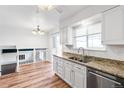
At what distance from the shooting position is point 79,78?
2.96m

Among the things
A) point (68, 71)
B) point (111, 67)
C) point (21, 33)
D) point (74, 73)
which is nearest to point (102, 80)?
point (111, 67)

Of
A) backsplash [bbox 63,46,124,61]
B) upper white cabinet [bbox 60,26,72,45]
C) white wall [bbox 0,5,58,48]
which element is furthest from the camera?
white wall [bbox 0,5,58,48]

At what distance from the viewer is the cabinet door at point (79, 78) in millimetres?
2766

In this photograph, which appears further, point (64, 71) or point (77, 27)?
point (77, 27)

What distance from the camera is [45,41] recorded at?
8516 millimetres

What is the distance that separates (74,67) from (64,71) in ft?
2.81

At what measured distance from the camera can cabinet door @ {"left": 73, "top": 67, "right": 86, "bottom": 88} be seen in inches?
109

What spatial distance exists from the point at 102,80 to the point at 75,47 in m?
2.58

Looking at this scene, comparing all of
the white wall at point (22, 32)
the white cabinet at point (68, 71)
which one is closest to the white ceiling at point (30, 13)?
the white wall at point (22, 32)

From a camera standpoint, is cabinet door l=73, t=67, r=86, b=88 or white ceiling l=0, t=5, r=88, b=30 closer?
cabinet door l=73, t=67, r=86, b=88

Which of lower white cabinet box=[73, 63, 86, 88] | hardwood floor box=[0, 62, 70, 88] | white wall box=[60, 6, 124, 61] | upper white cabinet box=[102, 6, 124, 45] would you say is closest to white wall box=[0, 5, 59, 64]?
hardwood floor box=[0, 62, 70, 88]

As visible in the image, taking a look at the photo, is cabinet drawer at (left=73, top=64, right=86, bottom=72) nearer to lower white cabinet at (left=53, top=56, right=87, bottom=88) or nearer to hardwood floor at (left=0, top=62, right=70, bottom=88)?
lower white cabinet at (left=53, top=56, right=87, bottom=88)
